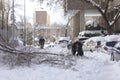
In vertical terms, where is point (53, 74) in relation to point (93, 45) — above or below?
above

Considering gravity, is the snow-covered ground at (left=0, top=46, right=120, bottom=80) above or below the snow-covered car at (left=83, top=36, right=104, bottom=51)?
above

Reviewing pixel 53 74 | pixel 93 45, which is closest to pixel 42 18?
pixel 93 45

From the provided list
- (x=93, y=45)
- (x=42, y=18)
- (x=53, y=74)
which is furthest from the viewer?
(x=42, y=18)

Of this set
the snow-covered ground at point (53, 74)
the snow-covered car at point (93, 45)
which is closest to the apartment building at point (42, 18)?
the snow-covered car at point (93, 45)

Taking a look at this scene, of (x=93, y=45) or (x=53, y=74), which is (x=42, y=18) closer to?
(x=93, y=45)

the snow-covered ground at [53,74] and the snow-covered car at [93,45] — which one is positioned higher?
the snow-covered ground at [53,74]

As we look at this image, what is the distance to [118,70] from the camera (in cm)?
1380

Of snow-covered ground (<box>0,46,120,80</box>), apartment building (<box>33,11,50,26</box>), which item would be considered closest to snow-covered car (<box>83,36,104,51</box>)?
snow-covered ground (<box>0,46,120,80</box>)

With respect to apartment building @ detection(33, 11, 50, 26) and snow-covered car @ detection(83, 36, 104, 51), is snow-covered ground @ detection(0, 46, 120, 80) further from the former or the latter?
apartment building @ detection(33, 11, 50, 26)

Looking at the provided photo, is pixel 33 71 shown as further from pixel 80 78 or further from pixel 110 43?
pixel 110 43

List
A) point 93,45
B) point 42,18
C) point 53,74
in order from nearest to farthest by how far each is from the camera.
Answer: point 53,74
point 93,45
point 42,18

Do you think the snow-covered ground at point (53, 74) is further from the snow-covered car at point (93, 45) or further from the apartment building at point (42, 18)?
the apartment building at point (42, 18)

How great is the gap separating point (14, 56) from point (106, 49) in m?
11.4

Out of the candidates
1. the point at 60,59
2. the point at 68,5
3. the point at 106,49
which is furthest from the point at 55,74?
the point at 68,5
